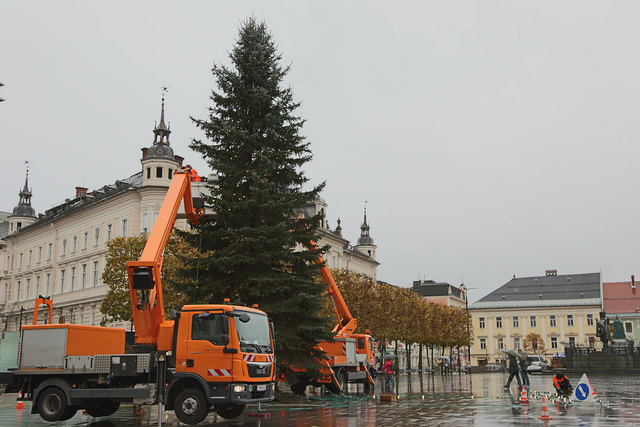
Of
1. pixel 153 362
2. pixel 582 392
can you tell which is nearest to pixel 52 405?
pixel 153 362

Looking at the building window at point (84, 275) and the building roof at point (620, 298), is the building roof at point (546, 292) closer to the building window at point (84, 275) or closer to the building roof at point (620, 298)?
the building roof at point (620, 298)

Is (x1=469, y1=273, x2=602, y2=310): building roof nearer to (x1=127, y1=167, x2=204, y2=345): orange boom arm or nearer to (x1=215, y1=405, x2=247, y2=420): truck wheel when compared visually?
(x1=215, y1=405, x2=247, y2=420): truck wheel

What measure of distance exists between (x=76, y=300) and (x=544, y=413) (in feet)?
174

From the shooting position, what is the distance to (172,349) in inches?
624

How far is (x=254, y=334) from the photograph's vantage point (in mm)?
16375

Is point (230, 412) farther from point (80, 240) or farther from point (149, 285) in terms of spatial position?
point (80, 240)

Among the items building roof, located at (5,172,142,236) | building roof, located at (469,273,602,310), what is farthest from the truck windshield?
building roof, located at (469,273,602,310)

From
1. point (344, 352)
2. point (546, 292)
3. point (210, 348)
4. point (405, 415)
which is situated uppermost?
point (546, 292)

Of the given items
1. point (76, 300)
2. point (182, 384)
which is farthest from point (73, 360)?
point (76, 300)

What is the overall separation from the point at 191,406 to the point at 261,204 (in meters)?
8.97

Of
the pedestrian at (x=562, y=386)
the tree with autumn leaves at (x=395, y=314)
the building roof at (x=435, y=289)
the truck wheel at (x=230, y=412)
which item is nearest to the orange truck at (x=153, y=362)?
the truck wheel at (x=230, y=412)

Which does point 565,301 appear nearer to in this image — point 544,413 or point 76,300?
point 76,300

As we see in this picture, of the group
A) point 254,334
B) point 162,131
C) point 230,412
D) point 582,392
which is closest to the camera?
point 254,334

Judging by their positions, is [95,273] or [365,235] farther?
[365,235]
